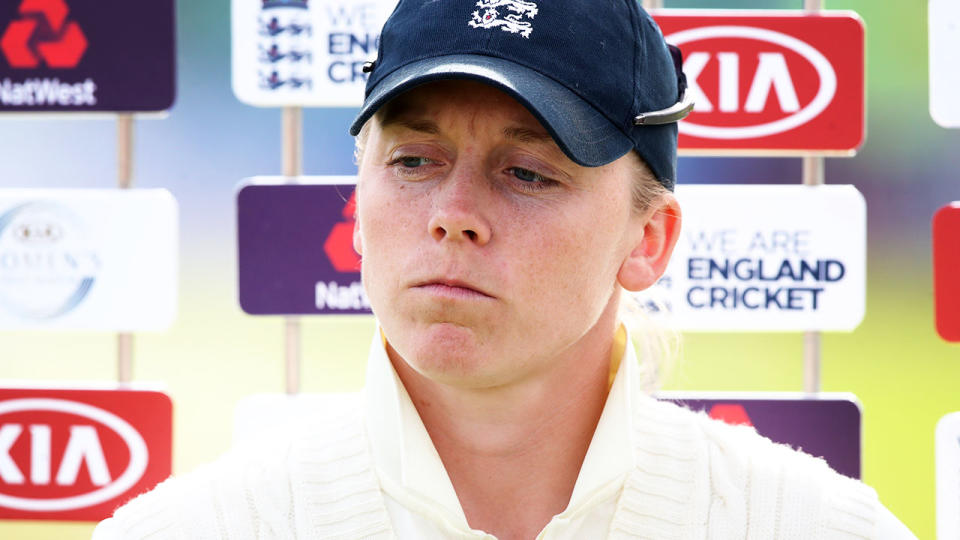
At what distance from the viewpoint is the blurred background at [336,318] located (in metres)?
2.63

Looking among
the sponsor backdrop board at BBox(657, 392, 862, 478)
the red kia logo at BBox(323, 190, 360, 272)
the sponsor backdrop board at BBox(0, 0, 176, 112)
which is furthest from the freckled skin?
the sponsor backdrop board at BBox(0, 0, 176, 112)

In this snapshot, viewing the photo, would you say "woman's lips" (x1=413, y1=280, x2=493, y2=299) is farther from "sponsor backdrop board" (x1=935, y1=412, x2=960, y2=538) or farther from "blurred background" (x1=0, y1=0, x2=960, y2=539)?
"sponsor backdrop board" (x1=935, y1=412, x2=960, y2=538)

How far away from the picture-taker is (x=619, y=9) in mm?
991

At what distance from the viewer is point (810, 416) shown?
2.63 m

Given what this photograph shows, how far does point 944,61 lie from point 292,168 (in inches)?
67.6

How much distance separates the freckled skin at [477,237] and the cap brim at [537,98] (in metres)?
0.03

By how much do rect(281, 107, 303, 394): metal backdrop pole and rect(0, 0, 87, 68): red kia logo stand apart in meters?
0.63

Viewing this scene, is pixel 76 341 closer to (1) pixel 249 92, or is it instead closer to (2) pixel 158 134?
(2) pixel 158 134

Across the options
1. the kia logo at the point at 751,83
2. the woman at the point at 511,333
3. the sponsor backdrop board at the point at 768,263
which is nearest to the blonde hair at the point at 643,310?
the woman at the point at 511,333

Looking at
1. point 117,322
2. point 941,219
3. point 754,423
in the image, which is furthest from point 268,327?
point 941,219

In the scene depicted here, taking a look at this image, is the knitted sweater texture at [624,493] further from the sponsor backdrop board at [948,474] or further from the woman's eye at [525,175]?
the sponsor backdrop board at [948,474]

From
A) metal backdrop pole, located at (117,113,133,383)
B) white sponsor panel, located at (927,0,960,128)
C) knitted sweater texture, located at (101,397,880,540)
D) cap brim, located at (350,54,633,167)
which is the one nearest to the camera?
cap brim, located at (350,54,633,167)

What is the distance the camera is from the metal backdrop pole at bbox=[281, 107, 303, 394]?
2.65 metres

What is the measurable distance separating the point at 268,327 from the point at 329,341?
0.55ft
